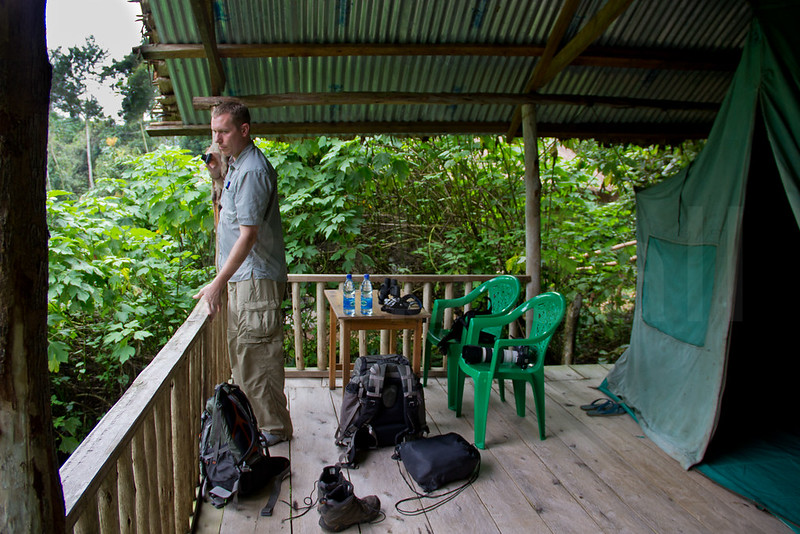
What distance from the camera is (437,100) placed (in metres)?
3.78

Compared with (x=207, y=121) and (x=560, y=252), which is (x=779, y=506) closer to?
(x=560, y=252)

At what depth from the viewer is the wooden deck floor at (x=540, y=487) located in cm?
231

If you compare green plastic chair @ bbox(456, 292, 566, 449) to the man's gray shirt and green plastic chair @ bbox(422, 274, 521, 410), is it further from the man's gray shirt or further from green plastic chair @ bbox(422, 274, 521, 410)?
the man's gray shirt

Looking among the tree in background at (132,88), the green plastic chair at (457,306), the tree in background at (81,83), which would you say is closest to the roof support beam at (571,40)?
the green plastic chair at (457,306)

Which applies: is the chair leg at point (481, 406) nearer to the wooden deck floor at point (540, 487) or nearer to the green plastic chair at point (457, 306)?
the wooden deck floor at point (540, 487)

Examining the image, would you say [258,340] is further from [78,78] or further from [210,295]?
[78,78]

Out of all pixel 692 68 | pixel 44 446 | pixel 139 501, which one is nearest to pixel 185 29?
pixel 139 501

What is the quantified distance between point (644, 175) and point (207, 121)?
4919mm

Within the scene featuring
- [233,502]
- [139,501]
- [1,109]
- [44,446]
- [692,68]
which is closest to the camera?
[1,109]

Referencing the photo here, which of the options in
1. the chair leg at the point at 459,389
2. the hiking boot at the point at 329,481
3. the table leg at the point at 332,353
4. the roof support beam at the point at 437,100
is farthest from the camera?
the table leg at the point at 332,353

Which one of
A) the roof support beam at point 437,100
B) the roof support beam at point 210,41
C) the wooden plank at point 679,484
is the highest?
the roof support beam at point 210,41

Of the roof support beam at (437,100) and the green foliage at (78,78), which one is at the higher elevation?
the green foliage at (78,78)

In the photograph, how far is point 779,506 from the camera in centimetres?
246

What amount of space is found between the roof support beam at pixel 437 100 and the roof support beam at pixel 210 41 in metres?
0.10
